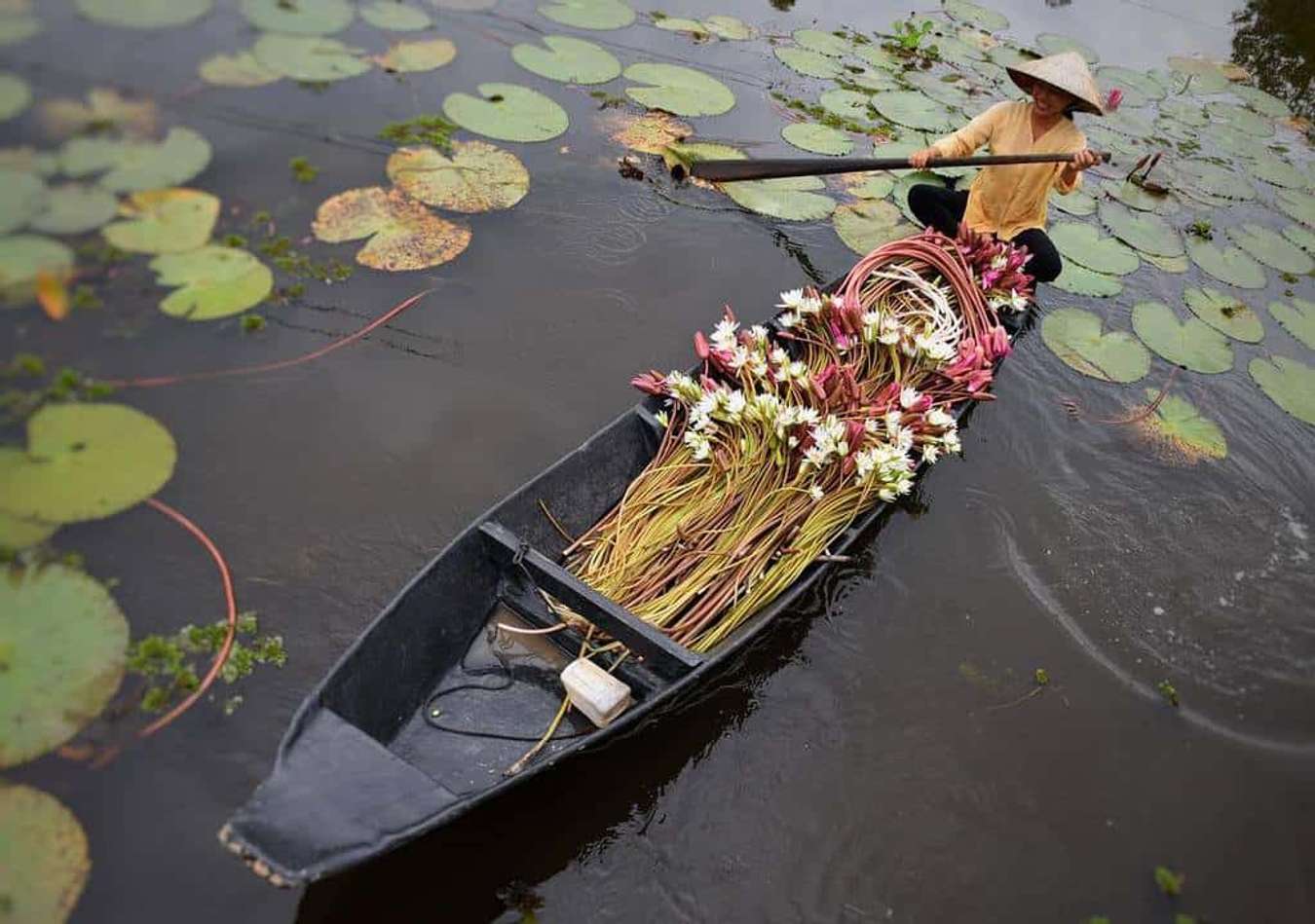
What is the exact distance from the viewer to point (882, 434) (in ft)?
14.3

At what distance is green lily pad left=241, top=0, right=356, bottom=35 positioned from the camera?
6.43 meters

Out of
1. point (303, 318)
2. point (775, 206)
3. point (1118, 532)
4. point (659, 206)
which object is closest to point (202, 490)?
point (303, 318)

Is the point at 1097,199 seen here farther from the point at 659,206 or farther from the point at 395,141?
the point at 395,141

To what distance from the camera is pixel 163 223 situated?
4848mm

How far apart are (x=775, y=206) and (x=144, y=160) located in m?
4.37

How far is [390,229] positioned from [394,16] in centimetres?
285

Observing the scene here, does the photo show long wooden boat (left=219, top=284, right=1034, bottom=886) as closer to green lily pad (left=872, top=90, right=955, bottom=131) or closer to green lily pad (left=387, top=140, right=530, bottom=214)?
green lily pad (left=387, top=140, right=530, bottom=214)

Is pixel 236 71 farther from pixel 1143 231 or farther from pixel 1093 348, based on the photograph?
pixel 1143 231

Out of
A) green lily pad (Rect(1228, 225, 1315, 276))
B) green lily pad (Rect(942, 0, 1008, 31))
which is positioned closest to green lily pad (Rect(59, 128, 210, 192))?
green lily pad (Rect(1228, 225, 1315, 276))

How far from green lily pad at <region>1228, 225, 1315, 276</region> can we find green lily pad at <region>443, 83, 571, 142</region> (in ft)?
20.2

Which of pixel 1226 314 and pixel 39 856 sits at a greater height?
pixel 1226 314

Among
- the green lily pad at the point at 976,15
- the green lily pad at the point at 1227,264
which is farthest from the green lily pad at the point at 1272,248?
the green lily pad at the point at 976,15

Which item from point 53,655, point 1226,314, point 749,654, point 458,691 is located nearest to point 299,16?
point 53,655

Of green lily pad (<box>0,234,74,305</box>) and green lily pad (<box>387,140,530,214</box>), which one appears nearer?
green lily pad (<box>0,234,74,305</box>)
